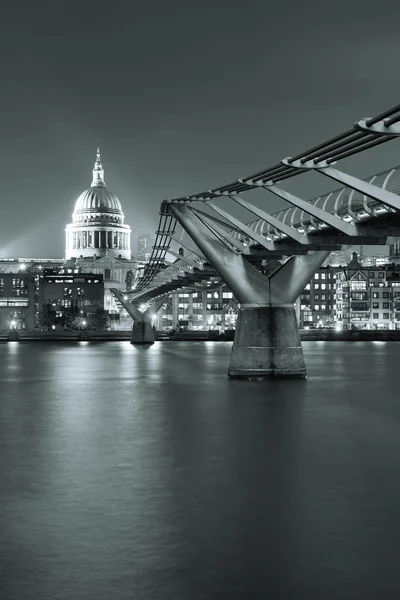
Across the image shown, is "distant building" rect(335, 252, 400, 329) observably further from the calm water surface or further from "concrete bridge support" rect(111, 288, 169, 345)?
the calm water surface

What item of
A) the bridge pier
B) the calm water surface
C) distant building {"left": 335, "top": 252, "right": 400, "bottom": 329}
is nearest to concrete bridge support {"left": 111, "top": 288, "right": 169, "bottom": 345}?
the bridge pier

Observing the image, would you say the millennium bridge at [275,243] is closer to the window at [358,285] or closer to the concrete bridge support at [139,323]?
the concrete bridge support at [139,323]

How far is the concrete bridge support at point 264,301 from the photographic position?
44.9m

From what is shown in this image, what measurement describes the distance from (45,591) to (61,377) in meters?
50.5

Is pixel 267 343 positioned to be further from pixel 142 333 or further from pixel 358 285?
pixel 358 285

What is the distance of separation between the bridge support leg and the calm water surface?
17.0 ft

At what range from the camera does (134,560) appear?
1290 centimetres

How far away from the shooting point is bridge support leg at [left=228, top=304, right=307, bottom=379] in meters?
45.1

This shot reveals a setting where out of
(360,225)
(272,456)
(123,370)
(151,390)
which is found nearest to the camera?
(272,456)

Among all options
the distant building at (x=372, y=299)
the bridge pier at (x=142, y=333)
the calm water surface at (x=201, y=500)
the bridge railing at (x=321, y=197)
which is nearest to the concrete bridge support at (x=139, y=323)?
the bridge pier at (x=142, y=333)

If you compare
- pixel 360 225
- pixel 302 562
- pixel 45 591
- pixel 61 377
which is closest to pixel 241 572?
pixel 302 562

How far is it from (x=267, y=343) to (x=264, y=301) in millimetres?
2285

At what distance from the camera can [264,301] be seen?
44844mm

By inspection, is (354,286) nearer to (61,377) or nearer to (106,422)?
(61,377)
